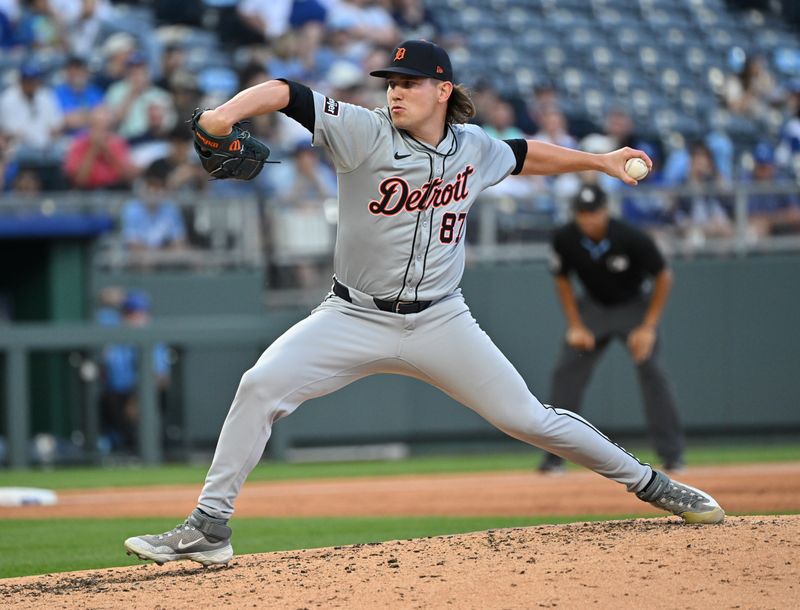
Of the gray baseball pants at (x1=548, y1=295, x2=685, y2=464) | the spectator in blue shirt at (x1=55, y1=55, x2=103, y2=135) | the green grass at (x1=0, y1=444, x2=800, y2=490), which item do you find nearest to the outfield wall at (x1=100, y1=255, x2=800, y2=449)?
→ the green grass at (x1=0, y1=444, x2=800, y2=490)

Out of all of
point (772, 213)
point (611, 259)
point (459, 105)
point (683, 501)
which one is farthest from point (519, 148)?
point (772, 213)

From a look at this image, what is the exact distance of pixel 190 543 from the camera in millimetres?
4641

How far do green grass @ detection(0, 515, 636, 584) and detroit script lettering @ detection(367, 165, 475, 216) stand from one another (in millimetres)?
1814

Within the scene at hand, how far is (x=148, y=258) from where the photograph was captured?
1152 cm

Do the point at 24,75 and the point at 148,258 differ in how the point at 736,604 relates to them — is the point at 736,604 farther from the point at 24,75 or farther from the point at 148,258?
the point at 24,75

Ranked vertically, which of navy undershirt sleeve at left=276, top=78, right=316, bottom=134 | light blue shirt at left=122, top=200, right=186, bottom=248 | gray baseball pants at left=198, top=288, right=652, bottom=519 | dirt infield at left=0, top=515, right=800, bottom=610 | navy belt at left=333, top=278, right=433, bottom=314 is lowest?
dirt infield at left=0, top=515, right=800, bottom=610

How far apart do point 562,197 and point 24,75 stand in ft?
16.4

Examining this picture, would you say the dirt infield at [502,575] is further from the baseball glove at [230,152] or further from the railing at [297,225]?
the railing at [297,225]

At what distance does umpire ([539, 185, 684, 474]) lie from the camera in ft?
29.2

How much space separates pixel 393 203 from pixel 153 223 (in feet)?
23.0

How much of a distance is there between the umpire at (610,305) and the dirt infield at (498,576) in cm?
392

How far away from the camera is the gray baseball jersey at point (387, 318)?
4.65m

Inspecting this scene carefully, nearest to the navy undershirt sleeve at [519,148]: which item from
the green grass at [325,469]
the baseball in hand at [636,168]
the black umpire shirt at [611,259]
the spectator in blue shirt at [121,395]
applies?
the baseball in hand at [636,168]

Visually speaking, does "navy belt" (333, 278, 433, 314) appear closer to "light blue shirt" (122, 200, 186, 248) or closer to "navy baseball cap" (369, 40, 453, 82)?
"navy baseball cap" (369, 40, 453, 82)
